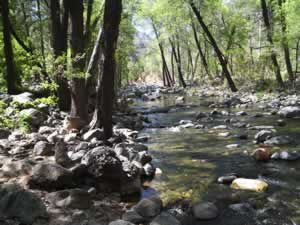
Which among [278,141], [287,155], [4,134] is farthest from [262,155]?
[4,134]

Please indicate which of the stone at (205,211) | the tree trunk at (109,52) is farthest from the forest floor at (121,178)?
the tree trunk at (109,52)

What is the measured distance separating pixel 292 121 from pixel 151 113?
326 inches

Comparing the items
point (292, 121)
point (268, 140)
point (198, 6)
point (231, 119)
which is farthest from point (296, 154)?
point (198, 6)

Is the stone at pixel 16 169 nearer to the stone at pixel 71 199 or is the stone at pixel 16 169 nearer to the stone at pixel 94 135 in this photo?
the stone at pixel 71 199

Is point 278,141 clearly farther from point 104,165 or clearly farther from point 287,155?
point 104,165

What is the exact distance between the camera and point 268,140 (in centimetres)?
898

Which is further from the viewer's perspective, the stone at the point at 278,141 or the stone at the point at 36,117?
the stone at the point at 36,117

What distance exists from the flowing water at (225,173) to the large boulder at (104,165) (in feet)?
2.76

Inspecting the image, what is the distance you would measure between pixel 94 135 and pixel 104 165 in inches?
114

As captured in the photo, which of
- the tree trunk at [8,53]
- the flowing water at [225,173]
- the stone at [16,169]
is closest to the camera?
the flowing water at [225,173]

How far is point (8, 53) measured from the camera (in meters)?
13.1

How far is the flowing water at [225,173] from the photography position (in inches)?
195

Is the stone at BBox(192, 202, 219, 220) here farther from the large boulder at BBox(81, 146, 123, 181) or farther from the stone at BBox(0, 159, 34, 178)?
the stone at BBox(0, 159, 34, 178)

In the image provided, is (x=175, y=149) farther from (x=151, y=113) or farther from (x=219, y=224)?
(x=151, y=113)
